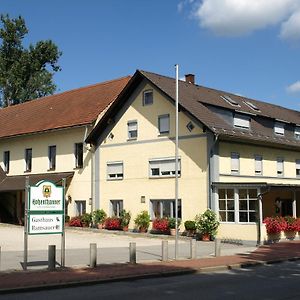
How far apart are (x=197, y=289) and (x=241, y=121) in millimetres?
19672

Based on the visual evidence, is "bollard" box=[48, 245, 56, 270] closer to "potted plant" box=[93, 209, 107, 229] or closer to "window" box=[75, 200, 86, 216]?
"potted plant" box=[93, 209, 107, 229]

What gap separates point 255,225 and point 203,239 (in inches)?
107

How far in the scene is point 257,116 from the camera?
32250 millimetres

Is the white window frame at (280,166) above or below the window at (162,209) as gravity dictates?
above

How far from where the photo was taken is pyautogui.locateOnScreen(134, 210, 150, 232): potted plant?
1169 inches

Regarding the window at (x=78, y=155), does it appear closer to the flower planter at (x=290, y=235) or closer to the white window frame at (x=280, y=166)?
the white window frame at (x=280, y=166)

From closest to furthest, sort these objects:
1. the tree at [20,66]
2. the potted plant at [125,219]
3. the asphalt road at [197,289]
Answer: the asphalt road at [197,289], the potted plant at [125,219], the tree at [20,66]

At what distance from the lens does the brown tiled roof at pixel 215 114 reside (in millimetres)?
27766

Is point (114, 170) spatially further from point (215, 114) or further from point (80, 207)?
point (215, 114)

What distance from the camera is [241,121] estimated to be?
30.6 metres

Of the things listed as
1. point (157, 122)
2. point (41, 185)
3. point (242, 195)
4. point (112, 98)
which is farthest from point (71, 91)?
point (41, 185)

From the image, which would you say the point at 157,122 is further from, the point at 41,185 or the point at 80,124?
the point at 41,185

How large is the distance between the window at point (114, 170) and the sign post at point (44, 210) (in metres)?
16.4

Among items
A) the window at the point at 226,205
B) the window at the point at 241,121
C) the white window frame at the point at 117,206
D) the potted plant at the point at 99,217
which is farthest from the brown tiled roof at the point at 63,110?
the window at the point at 226,205
